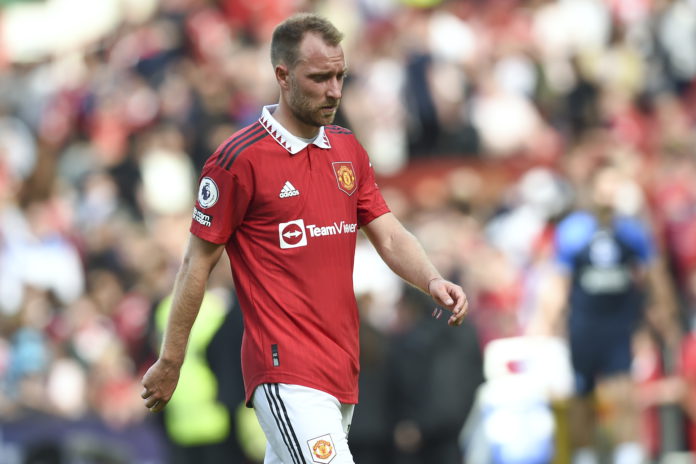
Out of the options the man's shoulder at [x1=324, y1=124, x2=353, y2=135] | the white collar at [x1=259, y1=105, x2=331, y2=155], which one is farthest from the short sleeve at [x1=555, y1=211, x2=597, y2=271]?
the white collar at [x1=259, y1=105, x2=331, y2=155]

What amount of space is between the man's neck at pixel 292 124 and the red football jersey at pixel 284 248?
0.03 meters

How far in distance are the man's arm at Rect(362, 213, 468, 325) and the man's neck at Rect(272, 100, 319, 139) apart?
2.03ft

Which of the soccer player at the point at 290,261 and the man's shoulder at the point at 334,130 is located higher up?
the man's shoulder at the point at 334,130

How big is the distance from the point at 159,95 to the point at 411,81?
379 centimetres

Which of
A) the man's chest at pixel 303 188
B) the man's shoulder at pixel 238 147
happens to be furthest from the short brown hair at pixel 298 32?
the man's chest at pixel 303 188

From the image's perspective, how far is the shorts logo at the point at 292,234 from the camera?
6.36 m

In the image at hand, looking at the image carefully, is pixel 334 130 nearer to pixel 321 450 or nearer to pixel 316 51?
pixel 316 51

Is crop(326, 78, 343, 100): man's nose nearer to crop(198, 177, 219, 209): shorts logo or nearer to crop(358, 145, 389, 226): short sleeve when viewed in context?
crop(358, 145, 389, 226): short sleeve

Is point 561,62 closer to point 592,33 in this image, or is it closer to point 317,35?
point 592,33

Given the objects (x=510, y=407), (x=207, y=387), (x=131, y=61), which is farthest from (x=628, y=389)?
(x=131, y=61)

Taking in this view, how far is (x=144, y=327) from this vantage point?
13617 mm

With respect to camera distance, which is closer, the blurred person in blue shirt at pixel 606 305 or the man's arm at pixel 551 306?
the blurred person in blue shirt at pixel 606 305

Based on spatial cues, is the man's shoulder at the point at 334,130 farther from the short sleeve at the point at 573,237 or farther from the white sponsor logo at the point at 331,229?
the short sleeve at the point at 573,237

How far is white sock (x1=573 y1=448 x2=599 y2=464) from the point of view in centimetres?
1277
